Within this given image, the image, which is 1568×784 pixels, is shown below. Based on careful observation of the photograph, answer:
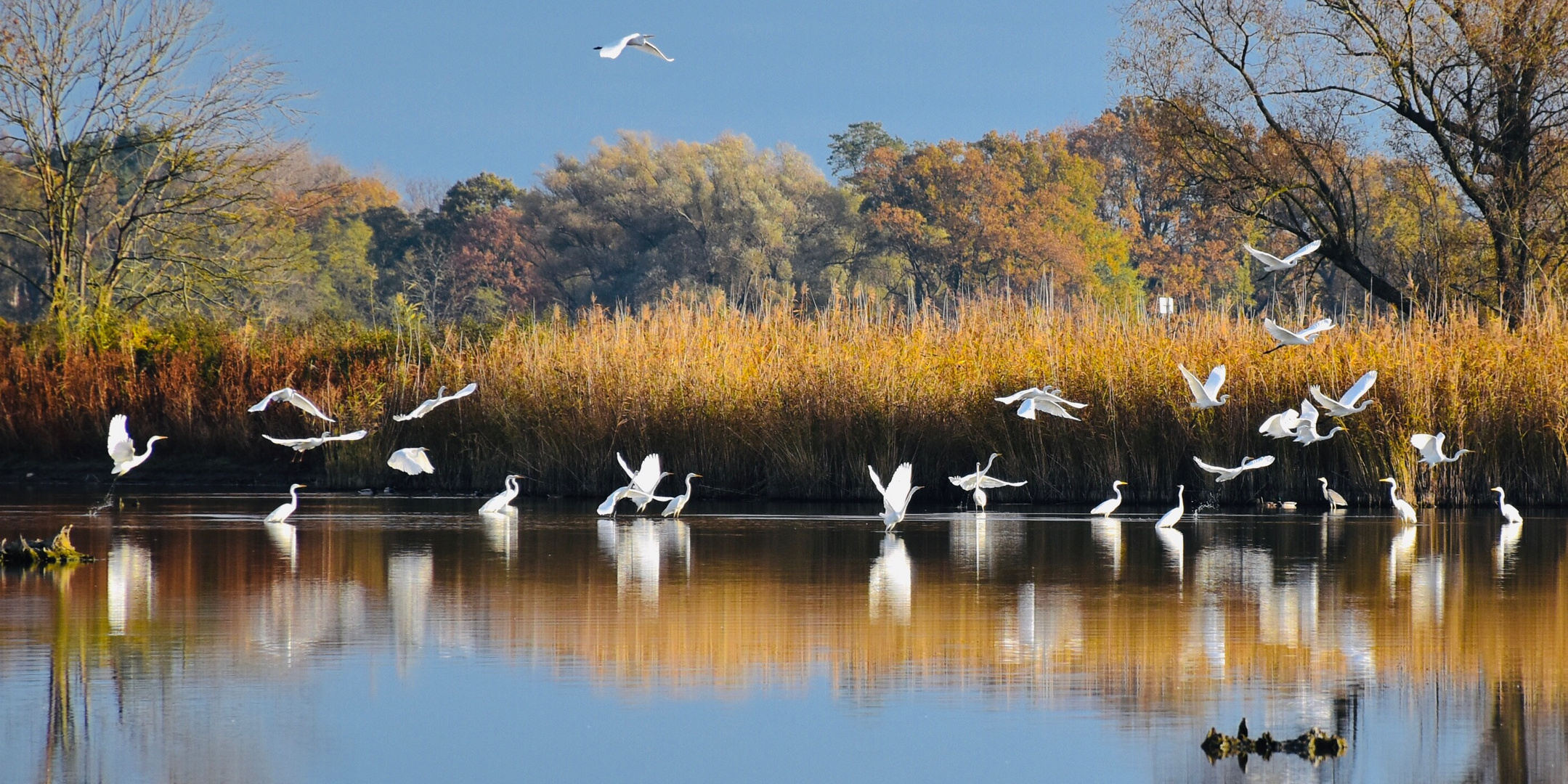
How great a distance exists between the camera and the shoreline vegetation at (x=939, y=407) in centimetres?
1285

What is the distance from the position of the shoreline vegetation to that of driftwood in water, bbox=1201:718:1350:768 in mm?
8923

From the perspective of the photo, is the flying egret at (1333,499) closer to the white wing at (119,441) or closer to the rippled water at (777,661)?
the rippled water at (777,661)

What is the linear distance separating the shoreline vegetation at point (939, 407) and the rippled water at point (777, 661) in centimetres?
384

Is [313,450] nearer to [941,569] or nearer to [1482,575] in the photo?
[941,569]

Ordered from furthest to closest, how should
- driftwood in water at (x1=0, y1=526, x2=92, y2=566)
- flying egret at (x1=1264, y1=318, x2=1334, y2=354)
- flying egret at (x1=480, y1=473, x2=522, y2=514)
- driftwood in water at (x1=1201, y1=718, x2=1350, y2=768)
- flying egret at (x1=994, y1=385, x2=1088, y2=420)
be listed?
flying egret at (x1=994, y1=385, x2=1088, y2=420)
flying egret at (x1=480, y1=473, x2=522, y2=514)
flying egret at (x1=1264, y1=318, x2=1334, y2=354)
driftwood in water at (x1=0, y1=526, x2=92, y2=566)
driftwood in water at (x1=1201, y1=718, x2=1350, y2=768)

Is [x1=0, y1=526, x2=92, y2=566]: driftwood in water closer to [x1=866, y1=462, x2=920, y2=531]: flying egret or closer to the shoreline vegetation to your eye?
[x1=866, y1=462, x2=920, y2=531]: flying egret

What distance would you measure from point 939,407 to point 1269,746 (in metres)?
9.52

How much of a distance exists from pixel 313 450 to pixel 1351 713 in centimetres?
1360

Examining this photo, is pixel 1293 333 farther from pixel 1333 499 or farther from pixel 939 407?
pixel 939 407

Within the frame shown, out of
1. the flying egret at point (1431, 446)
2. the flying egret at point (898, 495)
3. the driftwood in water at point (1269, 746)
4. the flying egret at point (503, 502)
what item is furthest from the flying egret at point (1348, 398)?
the driftwood in water at point (1269, 746)

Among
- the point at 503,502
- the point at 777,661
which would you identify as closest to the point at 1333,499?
the point at 503,502

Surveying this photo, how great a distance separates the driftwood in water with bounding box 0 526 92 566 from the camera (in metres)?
8.10

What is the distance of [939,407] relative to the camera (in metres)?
13.7

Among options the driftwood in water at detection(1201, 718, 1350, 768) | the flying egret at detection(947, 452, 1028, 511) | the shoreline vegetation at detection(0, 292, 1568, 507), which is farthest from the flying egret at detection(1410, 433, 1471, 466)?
the driftwood in water at detection(1201, 718, 1350, 768)
